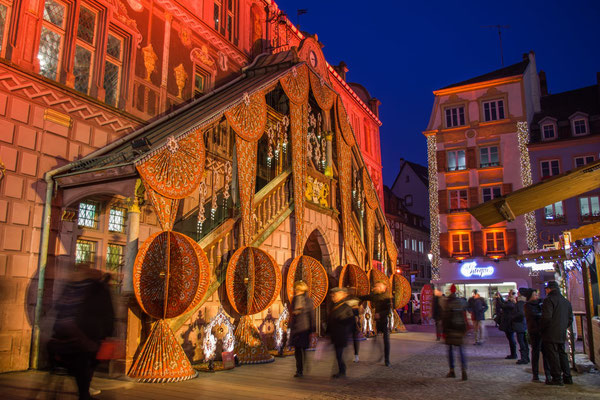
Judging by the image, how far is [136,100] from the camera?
11.2 metres

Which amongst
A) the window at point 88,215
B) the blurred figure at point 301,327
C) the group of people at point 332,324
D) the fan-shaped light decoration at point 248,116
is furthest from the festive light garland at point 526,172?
the window at point 88,215

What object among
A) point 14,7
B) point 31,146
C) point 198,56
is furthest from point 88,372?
point 198,56

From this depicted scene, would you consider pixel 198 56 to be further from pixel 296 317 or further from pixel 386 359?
pixel 386 359

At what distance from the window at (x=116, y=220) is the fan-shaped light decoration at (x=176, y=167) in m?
2.66

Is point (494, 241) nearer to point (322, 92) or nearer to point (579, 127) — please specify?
point (579, 127)

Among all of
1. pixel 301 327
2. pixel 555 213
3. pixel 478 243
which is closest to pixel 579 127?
pixel 555 213

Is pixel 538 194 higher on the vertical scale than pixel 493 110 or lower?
lower

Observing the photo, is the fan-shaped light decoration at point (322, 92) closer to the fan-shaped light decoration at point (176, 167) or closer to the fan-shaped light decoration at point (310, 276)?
the fan-shaped light decoration at point (310, 276)

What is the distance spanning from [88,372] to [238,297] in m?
5.41

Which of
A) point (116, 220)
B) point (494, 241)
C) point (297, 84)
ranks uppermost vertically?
point (297, 84)

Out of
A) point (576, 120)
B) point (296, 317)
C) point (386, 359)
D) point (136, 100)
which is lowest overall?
point (386, 359)

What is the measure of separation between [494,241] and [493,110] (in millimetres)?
8377

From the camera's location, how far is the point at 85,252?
32.6 feet

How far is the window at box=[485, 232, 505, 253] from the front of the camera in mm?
30031
